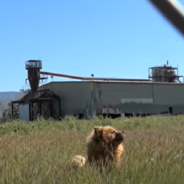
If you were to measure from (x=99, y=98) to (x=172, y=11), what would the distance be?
1739 inches

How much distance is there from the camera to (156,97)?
1946 inches

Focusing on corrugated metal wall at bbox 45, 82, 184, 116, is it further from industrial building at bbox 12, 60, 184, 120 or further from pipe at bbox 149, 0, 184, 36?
pipe at bbox 149, 0, 184, 36

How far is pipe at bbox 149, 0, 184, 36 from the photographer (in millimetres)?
888

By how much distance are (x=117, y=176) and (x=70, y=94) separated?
4218 centimetres

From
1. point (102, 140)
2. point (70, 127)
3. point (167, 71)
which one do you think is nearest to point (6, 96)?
point (167, 71)

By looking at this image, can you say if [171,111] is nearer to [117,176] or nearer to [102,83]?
[102,83]


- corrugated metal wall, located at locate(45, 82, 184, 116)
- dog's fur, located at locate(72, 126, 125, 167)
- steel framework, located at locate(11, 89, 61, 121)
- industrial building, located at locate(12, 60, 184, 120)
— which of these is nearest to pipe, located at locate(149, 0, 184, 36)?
dog's fur, located at locate(72, 126, 125, 167)

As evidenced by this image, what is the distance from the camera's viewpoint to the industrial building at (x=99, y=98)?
45.1m

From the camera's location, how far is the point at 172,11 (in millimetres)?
894

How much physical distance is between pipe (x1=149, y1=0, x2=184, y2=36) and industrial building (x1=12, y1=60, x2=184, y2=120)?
42.7m

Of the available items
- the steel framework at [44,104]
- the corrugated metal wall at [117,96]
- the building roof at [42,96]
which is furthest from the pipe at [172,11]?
the building roof at [42,96]

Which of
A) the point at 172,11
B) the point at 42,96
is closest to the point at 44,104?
the point at 42,96

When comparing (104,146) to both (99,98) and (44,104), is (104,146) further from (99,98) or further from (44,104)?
(44,104)

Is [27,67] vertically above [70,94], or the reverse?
[27,67]
